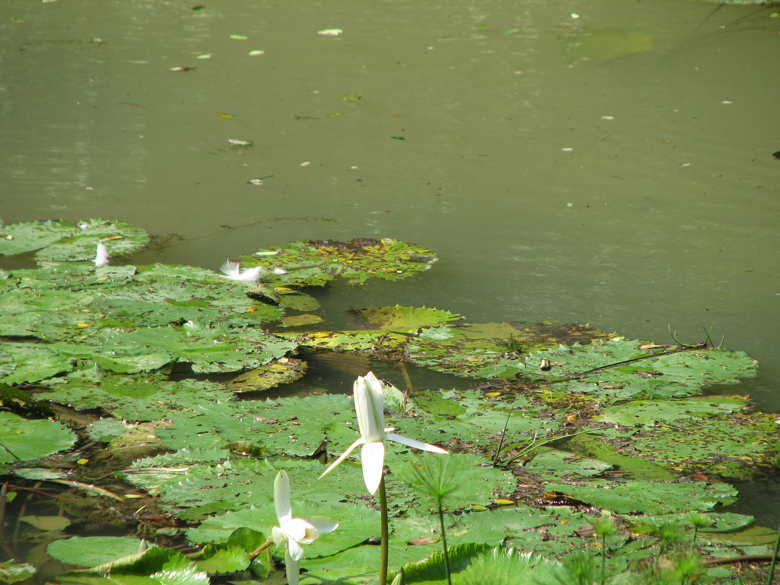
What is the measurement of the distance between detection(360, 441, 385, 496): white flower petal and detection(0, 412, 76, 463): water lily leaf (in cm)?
90

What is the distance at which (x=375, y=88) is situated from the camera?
420 centimetres

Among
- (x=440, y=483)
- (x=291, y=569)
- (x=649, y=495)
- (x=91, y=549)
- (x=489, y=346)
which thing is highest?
(x=440, y=483)

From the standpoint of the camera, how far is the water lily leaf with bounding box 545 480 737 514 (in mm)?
1159

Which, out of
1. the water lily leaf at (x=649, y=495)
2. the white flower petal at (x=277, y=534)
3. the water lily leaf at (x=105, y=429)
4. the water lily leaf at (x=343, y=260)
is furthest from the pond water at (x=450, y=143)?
the white flower petal at (x=277, y=534)

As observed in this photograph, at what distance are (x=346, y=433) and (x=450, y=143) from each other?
98.2 inches

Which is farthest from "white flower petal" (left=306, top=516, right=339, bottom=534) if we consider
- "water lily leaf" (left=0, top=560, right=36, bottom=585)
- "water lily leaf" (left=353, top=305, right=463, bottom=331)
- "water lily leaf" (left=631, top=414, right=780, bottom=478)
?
"water lily leaf" (left=353, top=305, right=463, bottom=331)

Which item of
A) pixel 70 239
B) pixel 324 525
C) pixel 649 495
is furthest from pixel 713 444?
pixel 70 239

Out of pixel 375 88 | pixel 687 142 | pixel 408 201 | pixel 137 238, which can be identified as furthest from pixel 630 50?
pixel 137 238

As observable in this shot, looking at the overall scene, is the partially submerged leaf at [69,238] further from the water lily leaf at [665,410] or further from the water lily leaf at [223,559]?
the water lily leaf at [665,410]

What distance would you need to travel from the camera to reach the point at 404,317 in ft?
6.81

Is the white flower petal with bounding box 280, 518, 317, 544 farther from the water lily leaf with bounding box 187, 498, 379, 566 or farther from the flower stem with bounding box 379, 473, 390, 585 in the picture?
the water lily leaf with bounding box 187, 498, 379, 566

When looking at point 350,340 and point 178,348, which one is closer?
point 178,348

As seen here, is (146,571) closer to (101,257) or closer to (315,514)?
(315,514)

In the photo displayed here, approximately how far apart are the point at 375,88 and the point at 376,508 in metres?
3.48
